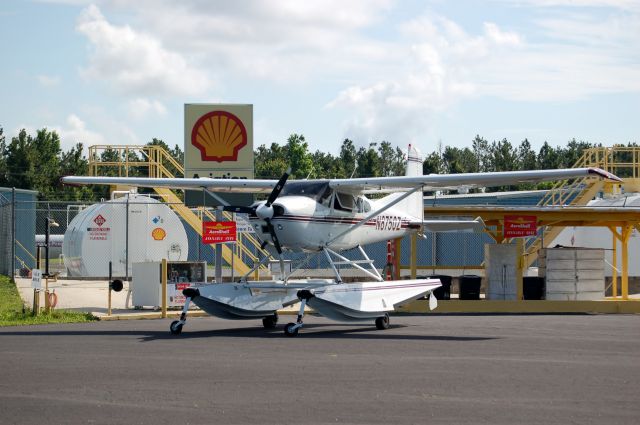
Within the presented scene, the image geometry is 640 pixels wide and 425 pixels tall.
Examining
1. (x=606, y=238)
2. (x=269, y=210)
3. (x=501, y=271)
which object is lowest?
(x=501, y=271)

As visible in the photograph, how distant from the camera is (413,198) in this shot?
78.7ft

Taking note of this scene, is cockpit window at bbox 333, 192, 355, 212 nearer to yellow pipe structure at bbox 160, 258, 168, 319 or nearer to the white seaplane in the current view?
the white seaplane

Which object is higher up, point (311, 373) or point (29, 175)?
point (29, 175)

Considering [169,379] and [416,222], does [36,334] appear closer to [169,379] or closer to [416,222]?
[169,379]

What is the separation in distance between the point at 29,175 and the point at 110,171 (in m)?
9.54

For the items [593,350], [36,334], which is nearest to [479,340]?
[593,350]

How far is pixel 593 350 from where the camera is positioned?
48.8 ft

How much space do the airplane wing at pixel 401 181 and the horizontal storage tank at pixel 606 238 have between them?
1774cm

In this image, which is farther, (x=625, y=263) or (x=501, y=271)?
(x=501, y=271)

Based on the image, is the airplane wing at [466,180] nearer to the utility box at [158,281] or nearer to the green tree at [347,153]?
the utility box at [158,281]

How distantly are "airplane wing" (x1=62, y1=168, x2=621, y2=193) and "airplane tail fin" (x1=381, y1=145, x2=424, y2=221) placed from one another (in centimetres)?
241

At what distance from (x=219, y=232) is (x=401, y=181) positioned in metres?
5.22

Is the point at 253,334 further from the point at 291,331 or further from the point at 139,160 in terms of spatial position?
the point at 139,160

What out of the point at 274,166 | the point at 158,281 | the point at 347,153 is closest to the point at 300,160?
the point at 274,166
